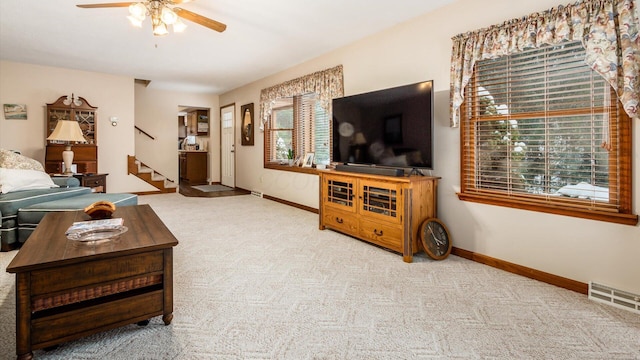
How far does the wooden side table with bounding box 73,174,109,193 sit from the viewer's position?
511 centimetres

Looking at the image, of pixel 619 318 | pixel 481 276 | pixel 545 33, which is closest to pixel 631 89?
pixel 545 33

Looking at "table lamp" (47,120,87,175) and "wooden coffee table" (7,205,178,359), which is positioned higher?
"table lamp" (47,120,87,175)

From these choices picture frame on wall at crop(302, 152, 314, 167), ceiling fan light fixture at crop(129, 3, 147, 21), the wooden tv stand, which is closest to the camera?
ceiling fan light fixture at crop(129, 3, 147, 21)

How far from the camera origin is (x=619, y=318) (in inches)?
79.0

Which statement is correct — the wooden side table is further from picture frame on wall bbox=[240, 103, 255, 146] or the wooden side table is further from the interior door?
the interior door

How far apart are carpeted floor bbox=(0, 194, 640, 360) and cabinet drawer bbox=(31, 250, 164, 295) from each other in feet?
1.12

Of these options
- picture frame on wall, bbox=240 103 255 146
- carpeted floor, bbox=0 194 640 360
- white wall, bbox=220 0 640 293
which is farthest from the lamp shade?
white wall, bbox=220 0 640 293

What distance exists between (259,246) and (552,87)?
286 cm

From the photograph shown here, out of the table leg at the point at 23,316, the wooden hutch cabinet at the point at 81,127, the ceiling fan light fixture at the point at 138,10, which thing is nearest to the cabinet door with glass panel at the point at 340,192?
the ceiling fan light fixture at the point at 138,10

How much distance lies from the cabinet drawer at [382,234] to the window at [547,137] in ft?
2.34

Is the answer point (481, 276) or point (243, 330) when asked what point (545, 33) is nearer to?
point (481, 276)

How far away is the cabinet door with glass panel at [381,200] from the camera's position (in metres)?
3.08

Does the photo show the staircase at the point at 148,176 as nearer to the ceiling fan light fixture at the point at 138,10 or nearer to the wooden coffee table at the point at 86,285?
the ceiling fan light fixture at the point at 138,10

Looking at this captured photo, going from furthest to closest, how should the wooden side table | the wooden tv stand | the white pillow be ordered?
the wooden side table, the white pillow, the wooden tv stand
